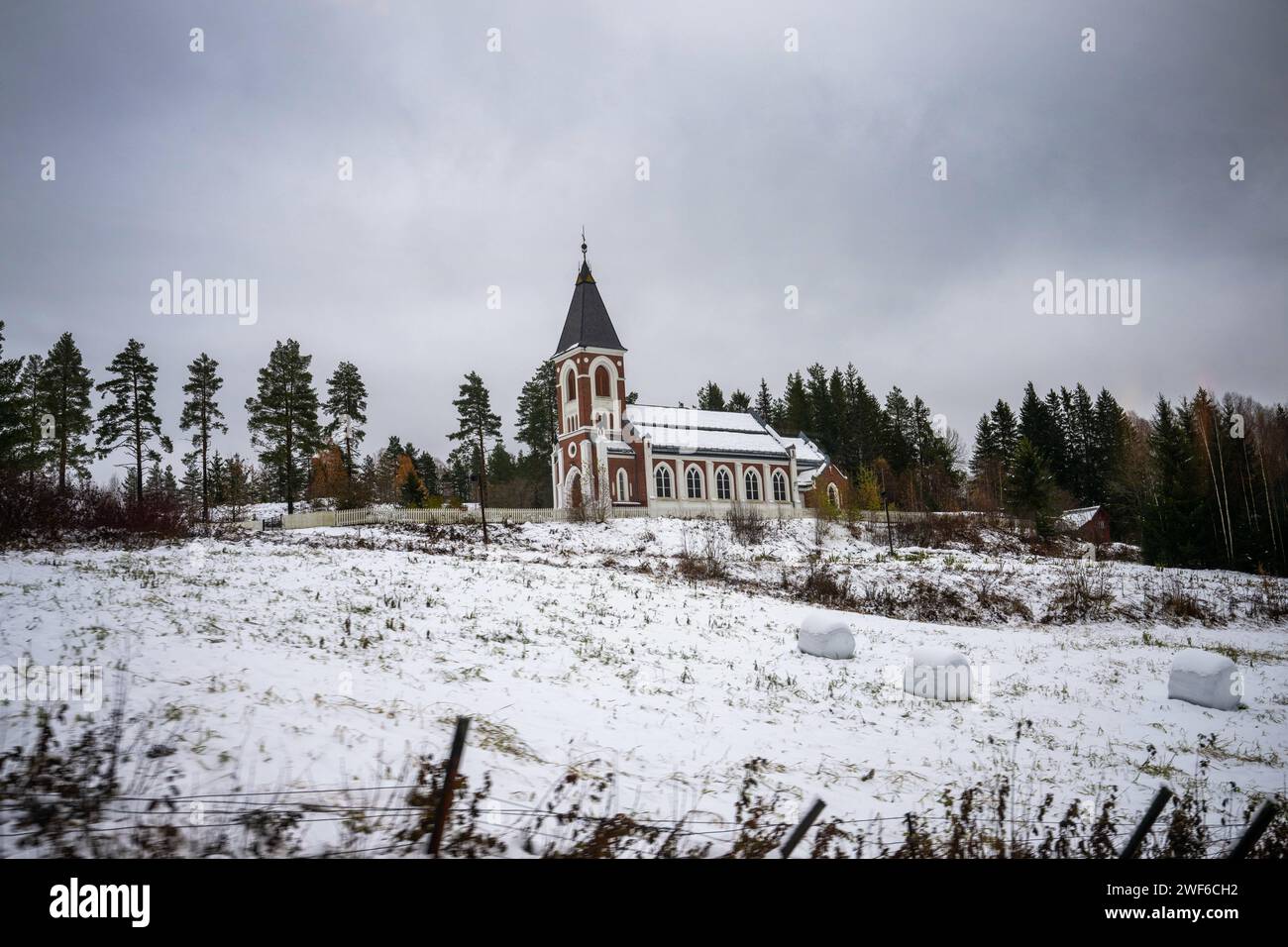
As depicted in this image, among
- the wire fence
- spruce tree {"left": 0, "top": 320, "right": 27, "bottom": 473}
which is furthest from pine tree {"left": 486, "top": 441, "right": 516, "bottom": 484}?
the wire fence

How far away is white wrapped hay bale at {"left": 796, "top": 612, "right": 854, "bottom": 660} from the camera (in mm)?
16125

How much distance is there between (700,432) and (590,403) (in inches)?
394

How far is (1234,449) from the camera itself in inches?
1570

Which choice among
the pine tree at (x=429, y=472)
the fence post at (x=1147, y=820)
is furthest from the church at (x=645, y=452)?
the fence post at (x=1147, y=820)

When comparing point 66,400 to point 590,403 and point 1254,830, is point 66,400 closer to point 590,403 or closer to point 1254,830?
point 590,403

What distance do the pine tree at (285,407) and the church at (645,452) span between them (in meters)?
18.4

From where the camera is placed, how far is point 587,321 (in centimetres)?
5762

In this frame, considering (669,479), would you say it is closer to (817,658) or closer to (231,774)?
(817,658)

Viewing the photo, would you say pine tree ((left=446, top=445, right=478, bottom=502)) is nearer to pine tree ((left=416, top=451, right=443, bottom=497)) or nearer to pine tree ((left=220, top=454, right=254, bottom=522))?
pine tree ((left=416, top=451, right=443, bottom=497))

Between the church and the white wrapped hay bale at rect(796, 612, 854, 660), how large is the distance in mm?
33841

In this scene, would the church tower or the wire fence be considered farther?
the church tower

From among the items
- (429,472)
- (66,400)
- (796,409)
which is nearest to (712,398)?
(796,409)

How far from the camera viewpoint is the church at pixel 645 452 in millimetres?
53344
